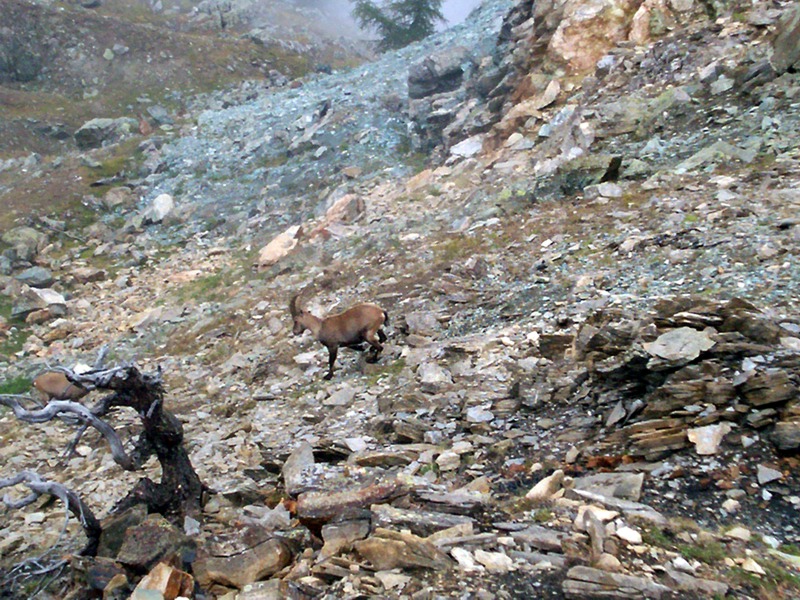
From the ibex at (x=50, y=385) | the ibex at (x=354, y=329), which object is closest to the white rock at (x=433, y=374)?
the ibex at (x=354, y=329)

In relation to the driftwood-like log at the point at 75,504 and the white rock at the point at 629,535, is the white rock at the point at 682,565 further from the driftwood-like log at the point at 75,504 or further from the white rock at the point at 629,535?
the driftwood-like log at the point at 75,504

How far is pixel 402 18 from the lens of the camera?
41.7 meters

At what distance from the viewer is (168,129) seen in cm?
2978

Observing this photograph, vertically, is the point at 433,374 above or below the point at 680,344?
above

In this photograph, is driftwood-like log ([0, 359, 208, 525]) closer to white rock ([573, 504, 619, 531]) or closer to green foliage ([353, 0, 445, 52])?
white rock ([573, 504, 619, 531])

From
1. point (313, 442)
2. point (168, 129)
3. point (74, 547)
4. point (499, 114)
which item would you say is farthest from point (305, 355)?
point (168, 129)


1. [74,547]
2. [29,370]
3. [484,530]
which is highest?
[29,370]

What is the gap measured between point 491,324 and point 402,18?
36.0 m

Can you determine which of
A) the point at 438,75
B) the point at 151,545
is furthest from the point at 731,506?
the point at 438,75

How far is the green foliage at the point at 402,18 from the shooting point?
134 feet

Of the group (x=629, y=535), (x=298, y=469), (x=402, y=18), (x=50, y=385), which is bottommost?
(x=629, y=535)

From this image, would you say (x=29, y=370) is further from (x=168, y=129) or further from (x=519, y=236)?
(x=168, y=129)

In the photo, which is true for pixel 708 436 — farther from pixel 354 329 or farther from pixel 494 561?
pixel 354 329

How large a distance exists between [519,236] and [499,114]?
6.87 metres
